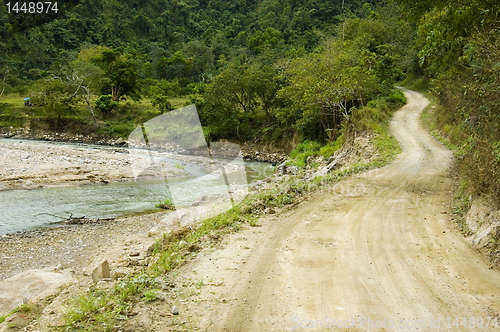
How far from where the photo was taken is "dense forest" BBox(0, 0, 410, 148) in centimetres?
2403

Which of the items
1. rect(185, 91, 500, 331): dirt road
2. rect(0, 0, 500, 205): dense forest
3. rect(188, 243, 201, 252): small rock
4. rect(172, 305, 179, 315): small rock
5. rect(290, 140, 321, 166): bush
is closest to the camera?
rect(185, 91, 500, 331): dirt road

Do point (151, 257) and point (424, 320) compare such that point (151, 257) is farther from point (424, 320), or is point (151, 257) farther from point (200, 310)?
point (424, 320)

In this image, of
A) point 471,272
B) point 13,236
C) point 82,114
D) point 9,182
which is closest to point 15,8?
point 82,114

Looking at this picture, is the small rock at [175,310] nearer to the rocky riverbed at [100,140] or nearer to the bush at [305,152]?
the bush at [305,152]

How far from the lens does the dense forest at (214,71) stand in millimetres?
24031

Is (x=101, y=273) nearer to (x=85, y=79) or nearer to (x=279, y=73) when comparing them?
(x=279, y=73)

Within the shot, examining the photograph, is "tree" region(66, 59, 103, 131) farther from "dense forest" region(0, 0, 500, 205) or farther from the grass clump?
the grass clump

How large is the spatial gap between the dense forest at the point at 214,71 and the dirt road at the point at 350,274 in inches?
516

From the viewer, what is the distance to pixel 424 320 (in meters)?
3.93

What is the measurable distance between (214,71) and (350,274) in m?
53.0

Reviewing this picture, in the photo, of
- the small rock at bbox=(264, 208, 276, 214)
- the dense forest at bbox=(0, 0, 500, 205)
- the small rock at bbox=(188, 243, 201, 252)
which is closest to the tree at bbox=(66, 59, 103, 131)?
the dense forest at bbox=(0, 0, 500, 205)

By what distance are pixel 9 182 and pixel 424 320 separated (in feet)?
61.9

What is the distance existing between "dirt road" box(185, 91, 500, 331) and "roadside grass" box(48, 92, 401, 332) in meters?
0.45

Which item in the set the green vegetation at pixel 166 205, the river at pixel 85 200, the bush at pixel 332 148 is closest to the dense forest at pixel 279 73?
the bush at pixel 332 148
